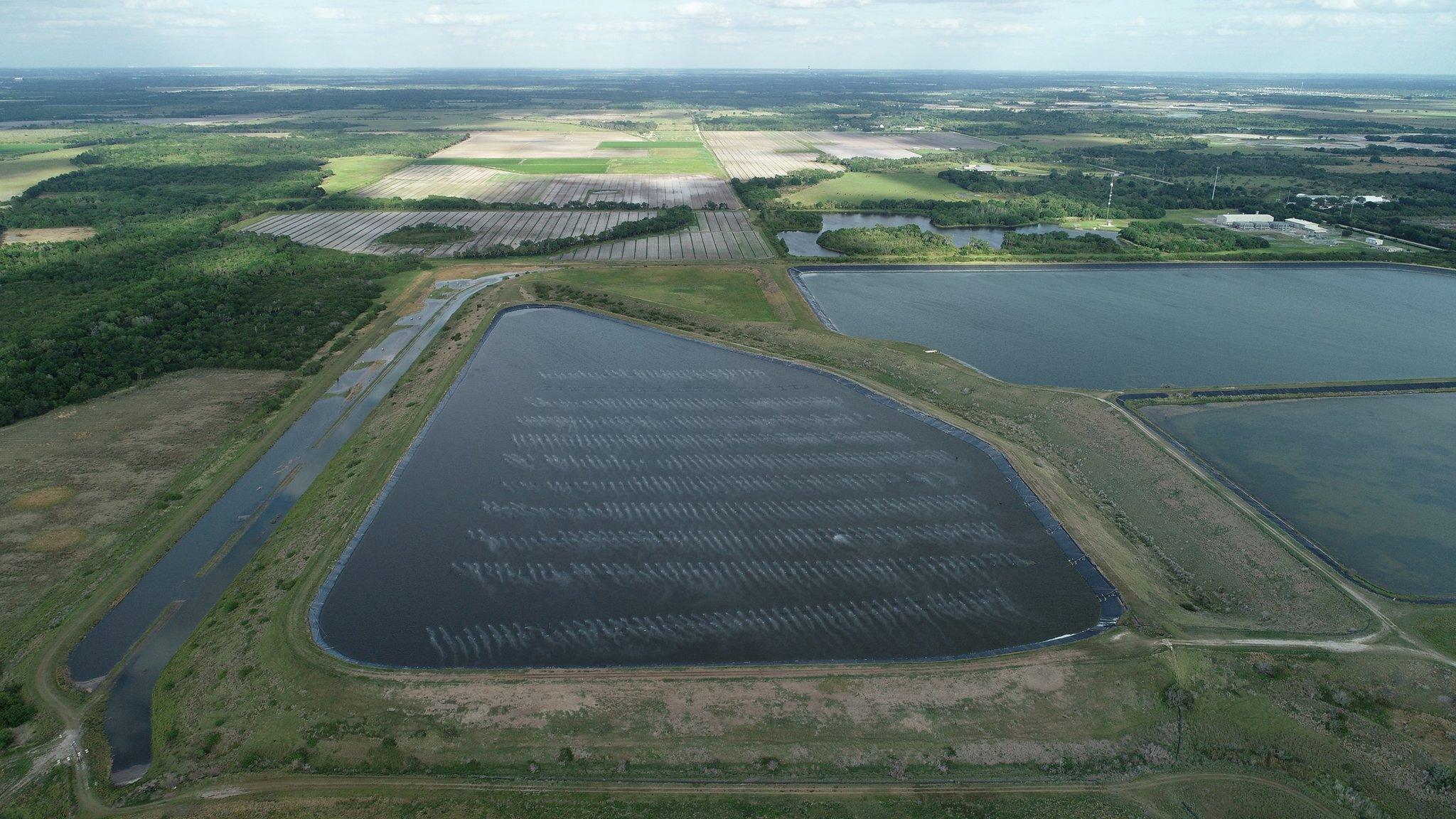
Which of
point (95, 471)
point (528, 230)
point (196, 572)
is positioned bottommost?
point (196, 572)

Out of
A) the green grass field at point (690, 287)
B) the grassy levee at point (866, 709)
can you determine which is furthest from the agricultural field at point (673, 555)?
the green grass field at point (690, 287)

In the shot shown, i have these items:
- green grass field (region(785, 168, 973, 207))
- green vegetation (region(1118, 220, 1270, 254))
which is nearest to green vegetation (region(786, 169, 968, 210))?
green grass field (region(785, 168, 973, 207))

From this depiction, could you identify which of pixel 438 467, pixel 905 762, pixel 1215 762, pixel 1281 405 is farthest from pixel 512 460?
pixel 1281 405

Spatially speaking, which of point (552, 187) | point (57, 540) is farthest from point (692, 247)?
point (57, 540)

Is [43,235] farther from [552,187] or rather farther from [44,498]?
[44,498]

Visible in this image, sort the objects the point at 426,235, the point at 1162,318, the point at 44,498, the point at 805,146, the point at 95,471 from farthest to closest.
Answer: the point at 805,146, the point at 426,235, the point at 1162,318, the point at 95,471, the point at 44,498

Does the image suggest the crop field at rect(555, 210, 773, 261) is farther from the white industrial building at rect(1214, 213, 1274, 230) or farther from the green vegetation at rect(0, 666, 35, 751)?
the white industrial building at rect(1214, 213, 1274, 230)

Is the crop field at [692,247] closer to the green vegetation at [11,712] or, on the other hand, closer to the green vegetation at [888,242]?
the green vegetation at [888,242]

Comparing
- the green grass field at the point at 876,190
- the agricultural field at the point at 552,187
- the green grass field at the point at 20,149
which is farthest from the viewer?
the green grass field at the point at 20,149
